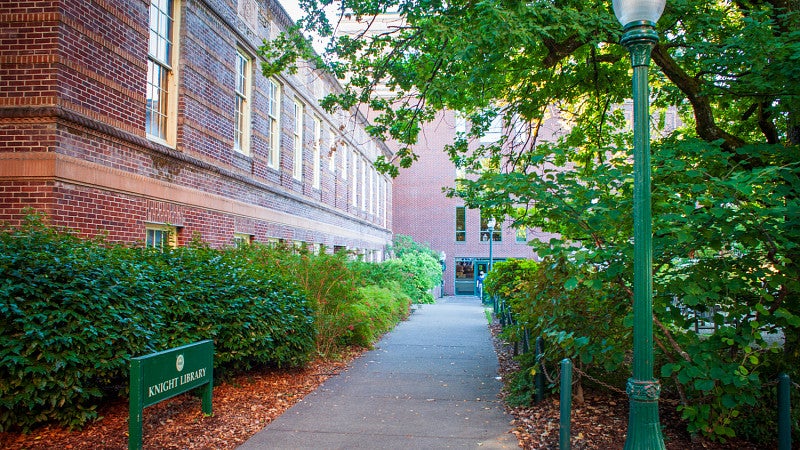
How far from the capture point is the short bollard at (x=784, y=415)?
169 inches

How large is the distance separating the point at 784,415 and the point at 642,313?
5.81 ft

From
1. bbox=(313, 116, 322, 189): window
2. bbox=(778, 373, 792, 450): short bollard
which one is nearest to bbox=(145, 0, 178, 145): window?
bbox=(778, 373, 792, 450): short bollard

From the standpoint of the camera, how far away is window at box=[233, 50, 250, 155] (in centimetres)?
1298

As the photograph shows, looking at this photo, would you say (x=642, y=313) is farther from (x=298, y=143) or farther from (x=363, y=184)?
(x=363, y=184)

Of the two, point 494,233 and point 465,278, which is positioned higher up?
point 494,233

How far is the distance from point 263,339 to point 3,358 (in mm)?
3013

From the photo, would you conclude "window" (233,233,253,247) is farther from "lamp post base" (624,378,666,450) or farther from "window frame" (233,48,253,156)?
"lamp post base" (624,378,666,450)

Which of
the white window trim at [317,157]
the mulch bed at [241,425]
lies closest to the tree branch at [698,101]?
the mulch bed at [241,425]

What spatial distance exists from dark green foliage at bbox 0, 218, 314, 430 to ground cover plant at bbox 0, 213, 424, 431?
0.01 metres

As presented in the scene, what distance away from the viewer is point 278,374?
8.23 meters

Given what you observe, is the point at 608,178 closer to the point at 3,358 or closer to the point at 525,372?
the point at 525,372

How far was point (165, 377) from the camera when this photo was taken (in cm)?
484

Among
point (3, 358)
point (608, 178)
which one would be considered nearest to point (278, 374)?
point (3, 358)

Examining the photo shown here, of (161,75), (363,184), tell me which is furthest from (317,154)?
(161,75)
